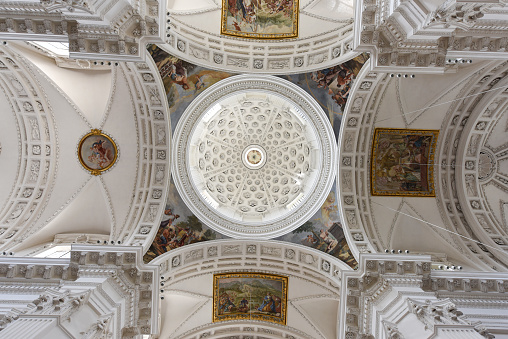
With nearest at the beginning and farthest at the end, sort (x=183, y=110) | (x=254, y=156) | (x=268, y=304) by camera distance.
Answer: (x=183, y=110)
(x=268, y=304)
(x=254, y=156)

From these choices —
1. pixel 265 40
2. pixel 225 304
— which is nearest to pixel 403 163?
pixel 265 40

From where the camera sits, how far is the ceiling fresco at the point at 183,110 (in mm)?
16125

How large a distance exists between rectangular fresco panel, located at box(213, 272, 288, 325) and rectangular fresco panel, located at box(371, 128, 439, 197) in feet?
21.3

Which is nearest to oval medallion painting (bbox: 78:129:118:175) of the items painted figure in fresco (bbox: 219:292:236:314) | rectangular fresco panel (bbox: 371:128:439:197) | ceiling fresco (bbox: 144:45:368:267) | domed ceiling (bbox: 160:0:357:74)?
ceiling fresco (bbox: 144:45:368:267)

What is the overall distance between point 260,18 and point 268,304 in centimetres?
1331

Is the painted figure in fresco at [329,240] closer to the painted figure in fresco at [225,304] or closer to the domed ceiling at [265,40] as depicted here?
the painted figure in fresco at [225,304]

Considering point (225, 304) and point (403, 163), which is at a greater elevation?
point (403, 163)

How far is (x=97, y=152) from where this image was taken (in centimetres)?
1722

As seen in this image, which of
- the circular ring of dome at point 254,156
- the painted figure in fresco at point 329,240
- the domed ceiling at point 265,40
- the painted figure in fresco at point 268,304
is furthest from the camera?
the painted figure in fresco at point 268,304

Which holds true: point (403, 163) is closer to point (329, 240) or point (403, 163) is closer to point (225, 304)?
point (329, 240)

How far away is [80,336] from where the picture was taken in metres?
9.53

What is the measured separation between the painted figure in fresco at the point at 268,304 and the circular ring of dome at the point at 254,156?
3262 millimetres

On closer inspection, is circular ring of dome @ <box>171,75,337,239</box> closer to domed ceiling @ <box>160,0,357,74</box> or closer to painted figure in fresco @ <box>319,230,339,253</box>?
domed ceiling @ <box>160,0,357,74</box>

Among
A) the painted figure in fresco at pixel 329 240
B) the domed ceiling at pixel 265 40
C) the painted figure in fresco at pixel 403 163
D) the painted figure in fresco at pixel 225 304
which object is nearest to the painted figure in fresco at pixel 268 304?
the painted figure in fresco at pixel 225 304
